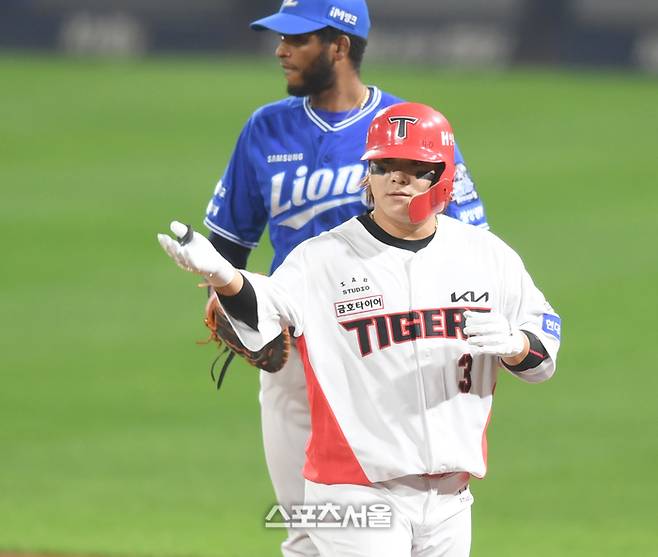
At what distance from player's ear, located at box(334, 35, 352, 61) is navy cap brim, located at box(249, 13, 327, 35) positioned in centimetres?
12

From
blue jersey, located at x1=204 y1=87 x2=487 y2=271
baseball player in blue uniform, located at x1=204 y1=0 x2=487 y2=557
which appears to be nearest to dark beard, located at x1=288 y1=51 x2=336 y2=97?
baseball player in blue uniform, located at x1=204 y1=0 x2=487 y2=557

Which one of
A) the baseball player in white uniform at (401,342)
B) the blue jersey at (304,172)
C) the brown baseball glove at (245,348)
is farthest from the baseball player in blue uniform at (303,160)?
the baseball player in white uniform at (401,342)

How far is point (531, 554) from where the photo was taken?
708 centimetres

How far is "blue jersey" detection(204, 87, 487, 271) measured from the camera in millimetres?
5059

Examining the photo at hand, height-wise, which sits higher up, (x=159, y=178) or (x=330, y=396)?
(x=330, y=396)

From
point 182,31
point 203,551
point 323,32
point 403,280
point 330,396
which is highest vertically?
point 323,32

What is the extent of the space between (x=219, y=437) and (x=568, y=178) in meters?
8.90

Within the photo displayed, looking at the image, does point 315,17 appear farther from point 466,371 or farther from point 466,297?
point 466,371

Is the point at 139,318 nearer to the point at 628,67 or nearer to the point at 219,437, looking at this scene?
the point at 219,437

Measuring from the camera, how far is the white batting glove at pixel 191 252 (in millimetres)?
3713

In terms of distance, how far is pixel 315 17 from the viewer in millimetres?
5137

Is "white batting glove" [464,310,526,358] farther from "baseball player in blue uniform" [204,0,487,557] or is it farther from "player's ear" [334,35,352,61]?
"player's ear" [334,35,352,61]

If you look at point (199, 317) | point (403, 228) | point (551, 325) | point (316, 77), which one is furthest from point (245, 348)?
point (199, 317)

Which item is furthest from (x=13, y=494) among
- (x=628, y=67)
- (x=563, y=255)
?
(x=628, y=67)
